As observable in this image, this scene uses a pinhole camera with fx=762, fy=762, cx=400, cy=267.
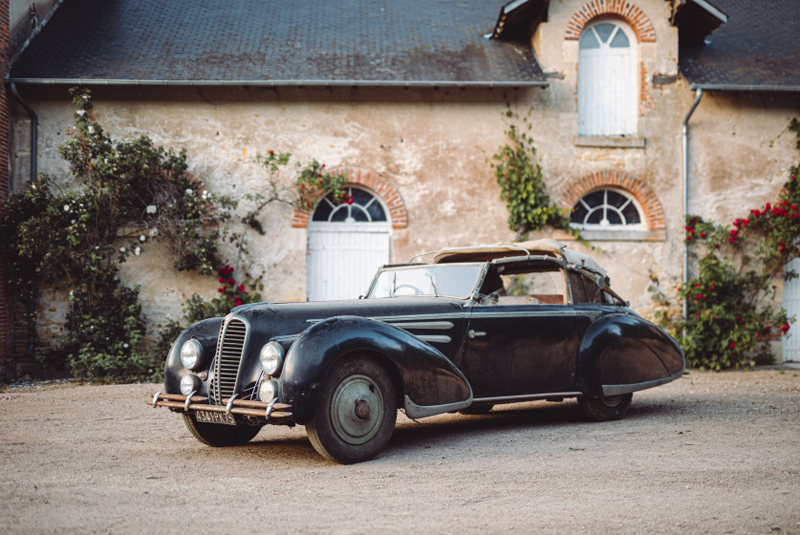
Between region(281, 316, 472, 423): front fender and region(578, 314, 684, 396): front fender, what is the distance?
4.87ft

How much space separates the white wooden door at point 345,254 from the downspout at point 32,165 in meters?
4.09

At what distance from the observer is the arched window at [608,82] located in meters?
12.6

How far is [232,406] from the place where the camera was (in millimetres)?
4996

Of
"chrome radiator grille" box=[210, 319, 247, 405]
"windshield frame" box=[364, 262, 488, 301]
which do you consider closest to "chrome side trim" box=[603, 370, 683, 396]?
"windshield frame" box=[364, 262, 488, 301]

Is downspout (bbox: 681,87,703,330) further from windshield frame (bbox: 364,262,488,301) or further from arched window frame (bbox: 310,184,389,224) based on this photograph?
windshield frame (bbox: 364,262,488,301)

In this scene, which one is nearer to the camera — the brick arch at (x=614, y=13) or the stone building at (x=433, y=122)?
the stone building at (x=433, y=122)

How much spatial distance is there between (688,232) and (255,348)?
29.8 ft

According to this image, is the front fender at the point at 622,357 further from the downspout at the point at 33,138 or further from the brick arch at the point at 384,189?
the downspout at the point at 33,138

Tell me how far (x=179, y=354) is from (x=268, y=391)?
1.07 m

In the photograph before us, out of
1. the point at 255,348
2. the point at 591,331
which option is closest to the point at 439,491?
the point at 255,348

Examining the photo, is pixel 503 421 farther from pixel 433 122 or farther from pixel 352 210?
pixel 433 122

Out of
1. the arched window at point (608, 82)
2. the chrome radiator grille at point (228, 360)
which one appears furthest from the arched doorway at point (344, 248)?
the chrome radiator grille at point (228, 360)

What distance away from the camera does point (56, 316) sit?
11.4 meters

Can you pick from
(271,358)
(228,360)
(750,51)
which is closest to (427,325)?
(271,358)
